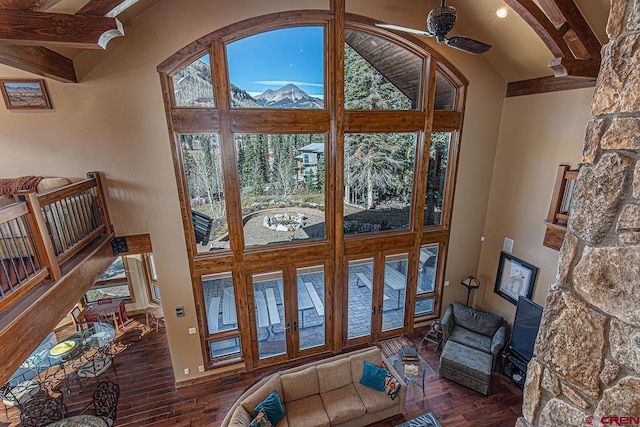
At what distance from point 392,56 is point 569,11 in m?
2.62

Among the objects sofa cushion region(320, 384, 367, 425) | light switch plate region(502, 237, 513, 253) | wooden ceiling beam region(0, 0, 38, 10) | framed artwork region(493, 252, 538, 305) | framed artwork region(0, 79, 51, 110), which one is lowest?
sofa cushion region(320, 384, 367, 425)

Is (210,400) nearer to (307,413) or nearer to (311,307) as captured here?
(307,413)

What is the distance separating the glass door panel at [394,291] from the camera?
6613 millimetres

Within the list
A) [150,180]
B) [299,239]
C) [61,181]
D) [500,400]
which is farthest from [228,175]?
[500,400]

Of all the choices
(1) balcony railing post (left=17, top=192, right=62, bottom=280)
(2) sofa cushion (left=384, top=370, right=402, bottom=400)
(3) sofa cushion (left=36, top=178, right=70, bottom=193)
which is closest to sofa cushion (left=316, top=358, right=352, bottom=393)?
(2) sofa cushion (left=384, top=370, right=402, bottom=400)

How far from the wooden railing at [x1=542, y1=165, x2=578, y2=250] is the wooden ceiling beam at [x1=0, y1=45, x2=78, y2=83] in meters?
7.79

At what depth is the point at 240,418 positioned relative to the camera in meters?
4.27

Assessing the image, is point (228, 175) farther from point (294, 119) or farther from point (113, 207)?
point (113, 207)

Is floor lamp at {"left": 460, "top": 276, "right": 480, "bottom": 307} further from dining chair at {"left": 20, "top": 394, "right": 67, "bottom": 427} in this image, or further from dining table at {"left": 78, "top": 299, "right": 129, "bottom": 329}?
dining table at {"left": 78, "top": 299, "right": 129, "bottom": 329}

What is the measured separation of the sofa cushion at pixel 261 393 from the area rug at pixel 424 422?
202 centimetres

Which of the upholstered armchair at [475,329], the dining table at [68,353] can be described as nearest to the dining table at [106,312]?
the dining table at [68,353]

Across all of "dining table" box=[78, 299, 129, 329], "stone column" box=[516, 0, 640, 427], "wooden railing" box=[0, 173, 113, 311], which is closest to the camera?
"stone column" box=[516, 0, 640, 427]

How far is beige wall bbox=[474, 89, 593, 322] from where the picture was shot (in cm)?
509

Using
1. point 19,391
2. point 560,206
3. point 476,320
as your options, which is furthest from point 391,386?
point 19,391
